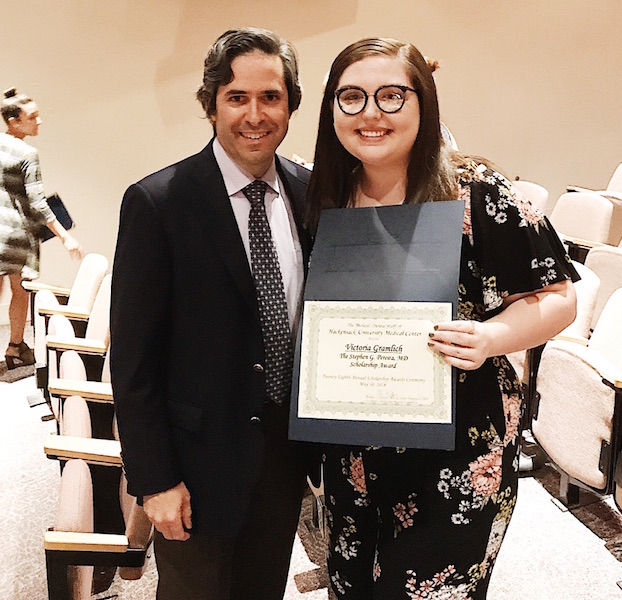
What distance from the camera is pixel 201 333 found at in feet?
4.04

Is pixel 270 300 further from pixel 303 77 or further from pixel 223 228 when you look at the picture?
pixel 303 77

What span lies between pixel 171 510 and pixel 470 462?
59 centimetres

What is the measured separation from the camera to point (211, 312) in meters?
1.22

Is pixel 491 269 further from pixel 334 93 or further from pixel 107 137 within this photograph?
pixel 107 137

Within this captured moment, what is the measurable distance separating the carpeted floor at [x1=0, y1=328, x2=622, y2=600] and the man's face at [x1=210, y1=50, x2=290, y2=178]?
1.57 metres

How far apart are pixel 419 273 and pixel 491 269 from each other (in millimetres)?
150

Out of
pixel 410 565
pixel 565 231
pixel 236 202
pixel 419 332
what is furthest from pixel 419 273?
pixel 565 231

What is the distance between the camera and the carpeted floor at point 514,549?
7.21 ft

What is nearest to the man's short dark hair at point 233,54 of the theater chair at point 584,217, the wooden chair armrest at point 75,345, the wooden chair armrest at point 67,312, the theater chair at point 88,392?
the theater chair at point 88,392

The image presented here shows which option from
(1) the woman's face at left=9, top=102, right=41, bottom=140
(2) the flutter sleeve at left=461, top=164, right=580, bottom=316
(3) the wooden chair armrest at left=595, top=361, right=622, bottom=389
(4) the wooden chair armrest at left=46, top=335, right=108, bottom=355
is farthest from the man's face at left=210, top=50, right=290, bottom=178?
(1) the woman's face at left=9, top=102, right=41, bottom=140

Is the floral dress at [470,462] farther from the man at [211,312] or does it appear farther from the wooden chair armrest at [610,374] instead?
the wooden chair armrest at [610,374]

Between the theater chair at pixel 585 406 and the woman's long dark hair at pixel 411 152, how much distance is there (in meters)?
1.24

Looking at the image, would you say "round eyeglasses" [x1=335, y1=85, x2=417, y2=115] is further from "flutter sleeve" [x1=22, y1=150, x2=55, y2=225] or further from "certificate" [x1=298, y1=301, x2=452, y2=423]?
"flutter sleeve" [x1=22, y1=150, x2=55, y2=225]

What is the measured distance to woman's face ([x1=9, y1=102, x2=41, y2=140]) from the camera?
13.5 feet
